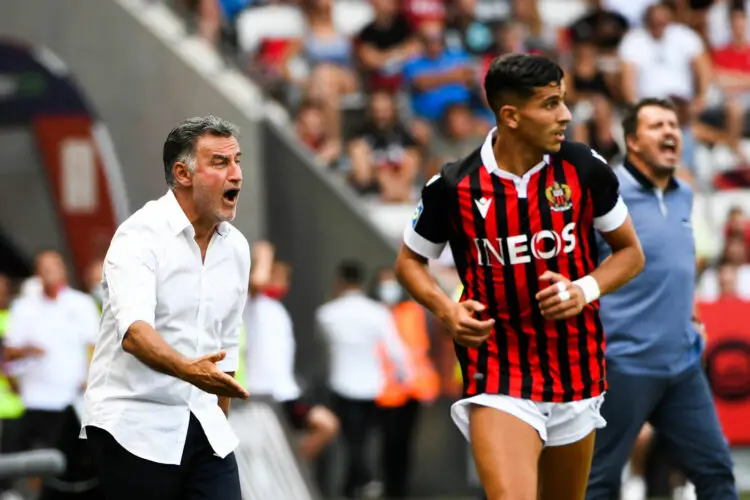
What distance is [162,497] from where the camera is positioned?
639 cm

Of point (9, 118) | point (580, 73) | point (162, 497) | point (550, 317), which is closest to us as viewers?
point (162, 497)

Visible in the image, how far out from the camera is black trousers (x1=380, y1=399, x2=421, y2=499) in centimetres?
1600

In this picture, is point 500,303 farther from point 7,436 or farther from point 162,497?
point 7,436

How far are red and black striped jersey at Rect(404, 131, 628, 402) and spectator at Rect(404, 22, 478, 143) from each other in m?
11.2

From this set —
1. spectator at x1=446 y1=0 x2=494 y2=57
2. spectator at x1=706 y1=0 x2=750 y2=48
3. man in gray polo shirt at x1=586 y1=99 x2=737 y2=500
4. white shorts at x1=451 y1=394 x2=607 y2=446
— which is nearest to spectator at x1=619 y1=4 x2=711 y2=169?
spectator at x1=706 y1=0 x2=750 y2=48

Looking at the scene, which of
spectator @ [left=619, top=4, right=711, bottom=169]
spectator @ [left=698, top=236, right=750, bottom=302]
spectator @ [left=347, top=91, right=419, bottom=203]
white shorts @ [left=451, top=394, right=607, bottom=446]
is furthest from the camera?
spectator @ [left=619, top=4, right=711, bottom=169]

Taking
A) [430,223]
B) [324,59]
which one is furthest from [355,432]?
[430,223]

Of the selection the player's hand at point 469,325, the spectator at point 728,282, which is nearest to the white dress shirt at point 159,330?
the player's hand at point 469,325

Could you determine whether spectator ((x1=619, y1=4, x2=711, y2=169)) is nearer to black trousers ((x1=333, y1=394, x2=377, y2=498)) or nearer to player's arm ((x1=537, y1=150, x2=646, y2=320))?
black trousers ((x1=333, y1=394, x2=377, y2=498))

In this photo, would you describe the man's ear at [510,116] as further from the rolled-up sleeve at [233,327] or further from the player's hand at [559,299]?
the rolled-up sleeve at [233,327]

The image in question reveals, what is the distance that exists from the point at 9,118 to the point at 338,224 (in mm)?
3587

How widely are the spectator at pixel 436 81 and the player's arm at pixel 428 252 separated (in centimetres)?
1098

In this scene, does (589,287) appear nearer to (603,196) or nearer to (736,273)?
(603,196)

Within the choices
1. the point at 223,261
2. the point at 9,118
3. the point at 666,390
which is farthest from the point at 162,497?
the point at 9,118
